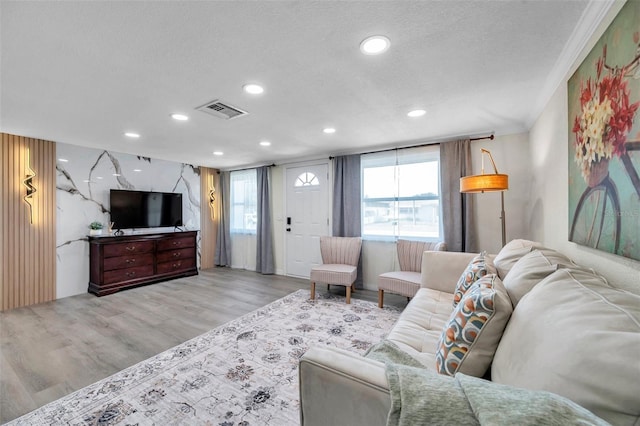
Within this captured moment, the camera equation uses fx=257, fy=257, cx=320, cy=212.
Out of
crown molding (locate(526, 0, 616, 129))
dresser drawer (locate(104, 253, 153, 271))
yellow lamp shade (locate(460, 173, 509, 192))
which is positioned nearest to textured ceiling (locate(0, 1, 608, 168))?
crown molding (locate(526, 0, 616, 129))

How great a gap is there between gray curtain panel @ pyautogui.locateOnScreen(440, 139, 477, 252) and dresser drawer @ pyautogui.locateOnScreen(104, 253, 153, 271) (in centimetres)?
482

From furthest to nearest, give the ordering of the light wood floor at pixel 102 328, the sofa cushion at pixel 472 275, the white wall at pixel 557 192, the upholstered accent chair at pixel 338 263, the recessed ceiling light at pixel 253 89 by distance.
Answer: the upholstered accent chair at pixel 338 263 → the recessed ceiling light at pixel 253 89 → the light wood floor at pixel 102 328 → the sofa cushion at pixel 472 275 → the white wall at pixel 557 192

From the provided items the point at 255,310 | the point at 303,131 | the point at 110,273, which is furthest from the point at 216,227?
the point at 303,131

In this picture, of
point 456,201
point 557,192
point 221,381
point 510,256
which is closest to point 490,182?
point 557,192

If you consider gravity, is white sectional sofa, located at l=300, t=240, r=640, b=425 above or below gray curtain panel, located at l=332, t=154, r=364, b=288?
below

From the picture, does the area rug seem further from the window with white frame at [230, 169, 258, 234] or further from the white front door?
the window with white frame at [230, 169, 258, 234]

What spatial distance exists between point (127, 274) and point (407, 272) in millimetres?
4356

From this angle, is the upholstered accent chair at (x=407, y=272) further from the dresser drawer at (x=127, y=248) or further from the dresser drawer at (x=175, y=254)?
the dresser drawer at (x=127, y=248)

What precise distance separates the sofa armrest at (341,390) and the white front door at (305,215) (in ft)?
12.5

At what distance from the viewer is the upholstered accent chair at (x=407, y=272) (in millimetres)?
3040

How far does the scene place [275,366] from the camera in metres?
2.10

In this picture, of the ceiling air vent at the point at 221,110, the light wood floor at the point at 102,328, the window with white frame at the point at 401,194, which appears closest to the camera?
the light wood floor at the point at 102,328

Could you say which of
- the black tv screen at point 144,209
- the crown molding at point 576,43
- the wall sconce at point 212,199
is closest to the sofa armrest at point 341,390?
the crown molding at point 576,43

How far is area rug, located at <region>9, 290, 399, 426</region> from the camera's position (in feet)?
5.21
